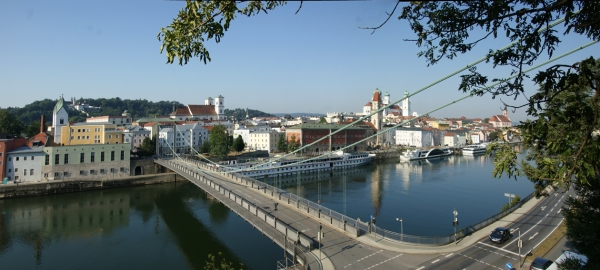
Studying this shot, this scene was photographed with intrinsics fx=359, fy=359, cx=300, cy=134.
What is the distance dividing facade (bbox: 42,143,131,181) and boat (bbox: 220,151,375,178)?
245 inches

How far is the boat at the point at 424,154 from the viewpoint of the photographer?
32.7 m

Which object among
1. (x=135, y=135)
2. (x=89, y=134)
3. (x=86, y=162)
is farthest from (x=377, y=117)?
(x=86, y=162)

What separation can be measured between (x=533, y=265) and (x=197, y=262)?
7235mm

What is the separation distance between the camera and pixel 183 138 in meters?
29.6

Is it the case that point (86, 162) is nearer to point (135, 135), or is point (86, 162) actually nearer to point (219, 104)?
point (135, 135)

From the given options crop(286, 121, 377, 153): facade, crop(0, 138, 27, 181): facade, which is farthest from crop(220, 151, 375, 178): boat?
crop(0, 138, 27, 181): facade

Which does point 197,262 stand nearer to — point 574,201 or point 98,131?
point 574,201

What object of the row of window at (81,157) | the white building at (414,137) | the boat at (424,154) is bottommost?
the boat at (424,154)

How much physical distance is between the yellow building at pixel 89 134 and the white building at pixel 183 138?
5152 millimetres

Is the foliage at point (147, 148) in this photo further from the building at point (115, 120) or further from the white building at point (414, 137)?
the white building at point (414, 137)

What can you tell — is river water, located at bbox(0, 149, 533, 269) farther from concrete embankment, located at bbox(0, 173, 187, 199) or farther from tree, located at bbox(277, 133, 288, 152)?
tree, located at bbox(277, 133, 288, 152)

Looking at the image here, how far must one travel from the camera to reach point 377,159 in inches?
1313

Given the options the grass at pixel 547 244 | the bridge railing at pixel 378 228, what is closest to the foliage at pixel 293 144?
the bridge railing at pixel 378 228

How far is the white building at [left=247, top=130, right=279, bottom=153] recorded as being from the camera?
32.2 metres
